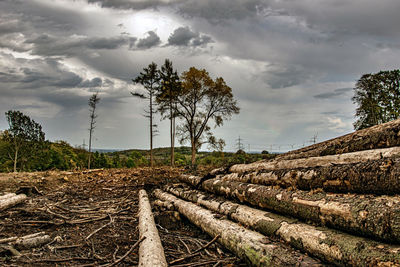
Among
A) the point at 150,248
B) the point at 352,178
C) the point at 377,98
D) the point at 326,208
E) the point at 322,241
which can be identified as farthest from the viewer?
the point at 377,98

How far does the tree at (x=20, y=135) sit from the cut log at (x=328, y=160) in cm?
2557

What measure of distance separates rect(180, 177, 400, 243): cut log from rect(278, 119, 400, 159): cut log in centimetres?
143

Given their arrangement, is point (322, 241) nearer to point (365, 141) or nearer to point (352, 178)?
point (352, 178)

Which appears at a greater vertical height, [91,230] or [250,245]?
[250,245]

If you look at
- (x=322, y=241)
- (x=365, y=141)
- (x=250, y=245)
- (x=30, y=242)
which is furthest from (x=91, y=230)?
(x=365, y=141)

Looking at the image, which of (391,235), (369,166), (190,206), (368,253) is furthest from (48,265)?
(369,166)

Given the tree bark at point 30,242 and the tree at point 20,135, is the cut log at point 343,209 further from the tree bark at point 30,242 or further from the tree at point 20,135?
the tree at point 20,135

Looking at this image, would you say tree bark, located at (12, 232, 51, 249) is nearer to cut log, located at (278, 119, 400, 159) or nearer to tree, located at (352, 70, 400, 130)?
cut log, located at (278, 119, 400, 159)

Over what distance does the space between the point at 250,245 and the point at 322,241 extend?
825 mm

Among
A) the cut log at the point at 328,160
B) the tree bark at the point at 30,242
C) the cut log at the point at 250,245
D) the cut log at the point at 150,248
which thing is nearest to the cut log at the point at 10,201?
the tree bark at the point at 30,242

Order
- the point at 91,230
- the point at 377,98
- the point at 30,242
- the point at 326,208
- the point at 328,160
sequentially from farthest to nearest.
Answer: the point at 377,98 < the point at 91,230 < the point at 328,160 < the point at 30,242 < the point at 326,208

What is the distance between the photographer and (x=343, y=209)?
2600mm

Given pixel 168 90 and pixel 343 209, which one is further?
pixel 168 90

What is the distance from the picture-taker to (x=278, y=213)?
3.61 metres
